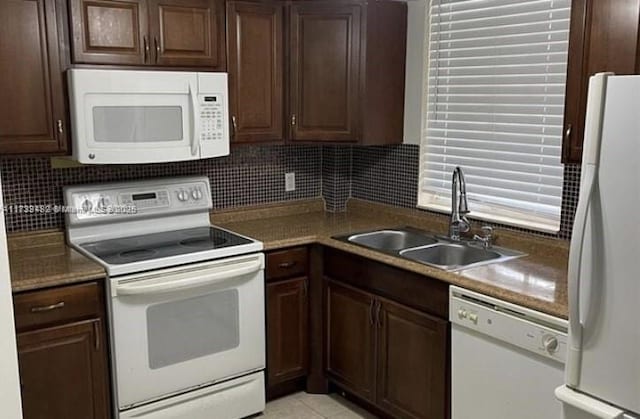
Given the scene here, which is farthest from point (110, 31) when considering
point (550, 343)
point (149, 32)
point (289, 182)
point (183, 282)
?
point (550, 343)

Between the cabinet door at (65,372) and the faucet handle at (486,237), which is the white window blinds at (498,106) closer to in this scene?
the faucet handle at (486,237)

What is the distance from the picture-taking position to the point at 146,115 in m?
2.79

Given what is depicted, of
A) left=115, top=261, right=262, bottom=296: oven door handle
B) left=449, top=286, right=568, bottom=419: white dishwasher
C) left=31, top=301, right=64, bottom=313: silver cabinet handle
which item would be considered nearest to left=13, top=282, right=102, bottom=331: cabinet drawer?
left=31, top=301, right=64, bottom=313: silver cabinet handle

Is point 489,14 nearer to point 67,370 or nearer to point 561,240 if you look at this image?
point 561,240

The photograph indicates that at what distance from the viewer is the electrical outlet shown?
12.2 ft

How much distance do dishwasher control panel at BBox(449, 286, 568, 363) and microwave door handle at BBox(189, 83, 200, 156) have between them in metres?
1.35

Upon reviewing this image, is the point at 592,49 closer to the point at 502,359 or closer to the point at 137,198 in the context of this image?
the point at 502,359

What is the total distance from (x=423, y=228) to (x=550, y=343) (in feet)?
4.42

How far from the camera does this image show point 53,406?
2486 mm

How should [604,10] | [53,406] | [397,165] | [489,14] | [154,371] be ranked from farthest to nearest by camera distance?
1. [397,165]
2. [489,14]
3. [154,371]
4. [53,406]
5. [604,10]

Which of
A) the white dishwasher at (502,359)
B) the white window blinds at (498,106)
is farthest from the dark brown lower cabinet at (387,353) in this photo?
the white window blinds at (498,106)

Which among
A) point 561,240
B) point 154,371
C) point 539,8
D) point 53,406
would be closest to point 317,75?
point 539,8

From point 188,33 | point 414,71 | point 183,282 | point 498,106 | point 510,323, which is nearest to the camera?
point 510,323

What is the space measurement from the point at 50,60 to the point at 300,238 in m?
1.37
